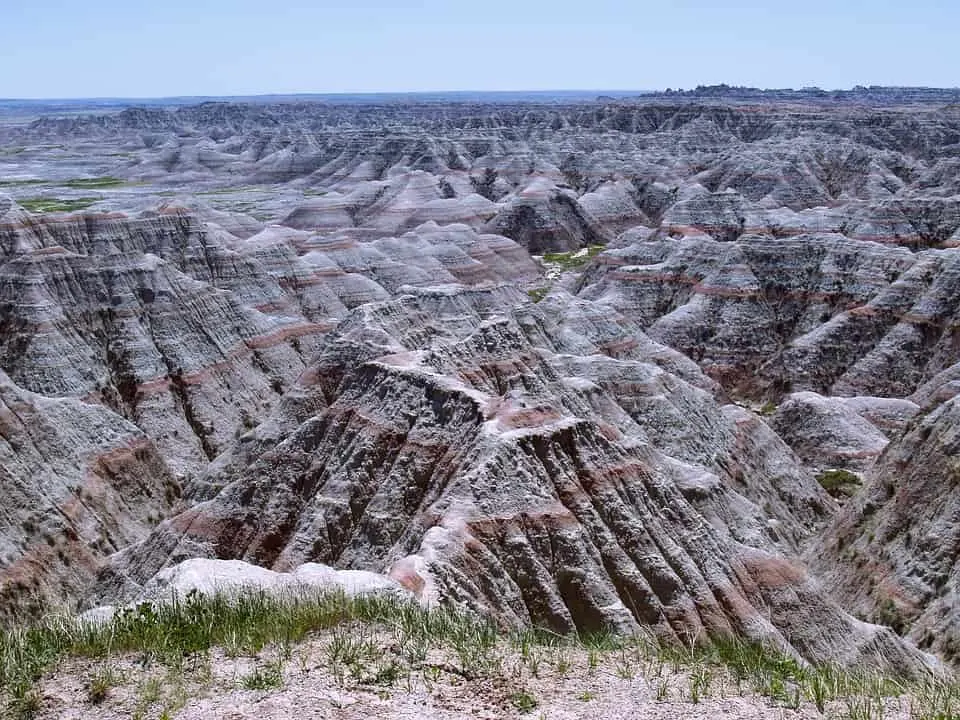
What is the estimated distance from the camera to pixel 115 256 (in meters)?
57.2

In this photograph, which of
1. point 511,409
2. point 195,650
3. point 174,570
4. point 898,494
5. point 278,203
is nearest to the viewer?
point 195,650

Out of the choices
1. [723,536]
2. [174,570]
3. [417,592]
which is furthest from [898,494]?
[174,570]

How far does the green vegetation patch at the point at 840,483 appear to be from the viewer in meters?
45.2

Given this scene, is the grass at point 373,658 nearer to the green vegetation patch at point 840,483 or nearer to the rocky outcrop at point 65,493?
the rocky outcrop at point 65,493

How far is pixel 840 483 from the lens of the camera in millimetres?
45562

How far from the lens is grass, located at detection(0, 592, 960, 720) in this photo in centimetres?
1225

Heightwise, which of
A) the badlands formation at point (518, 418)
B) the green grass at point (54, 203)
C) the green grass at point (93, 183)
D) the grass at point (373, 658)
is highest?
the grass at point (373, 658)

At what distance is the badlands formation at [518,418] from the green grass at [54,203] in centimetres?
5634

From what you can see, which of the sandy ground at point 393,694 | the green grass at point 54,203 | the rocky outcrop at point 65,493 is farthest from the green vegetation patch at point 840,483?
the green grass at point 54,203

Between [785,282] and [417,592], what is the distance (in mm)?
60835

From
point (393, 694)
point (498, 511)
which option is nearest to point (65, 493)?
point (498, 511)

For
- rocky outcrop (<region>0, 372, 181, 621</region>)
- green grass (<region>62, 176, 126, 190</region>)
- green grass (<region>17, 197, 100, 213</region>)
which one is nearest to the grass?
rocky outcrop (<region>0, 372, 181, 621</region>)

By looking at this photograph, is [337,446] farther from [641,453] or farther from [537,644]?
[537,644]

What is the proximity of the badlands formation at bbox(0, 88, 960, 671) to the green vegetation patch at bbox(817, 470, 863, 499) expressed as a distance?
16 cm
